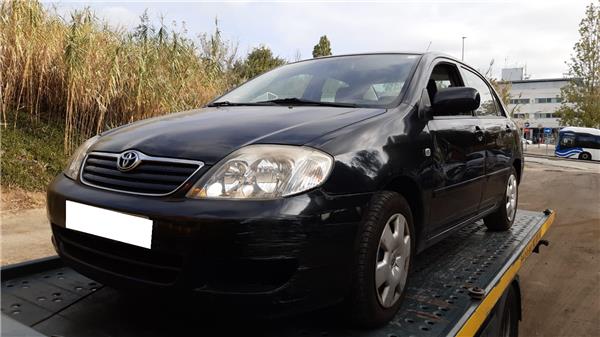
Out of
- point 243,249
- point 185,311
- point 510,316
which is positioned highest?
point 243,249

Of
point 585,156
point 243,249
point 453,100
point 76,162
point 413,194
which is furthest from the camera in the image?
point 585,156

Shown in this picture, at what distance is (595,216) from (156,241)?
25.8ft

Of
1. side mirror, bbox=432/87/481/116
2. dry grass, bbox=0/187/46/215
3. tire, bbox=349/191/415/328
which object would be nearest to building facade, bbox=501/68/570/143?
dry grass, bbox=0/187/46/215

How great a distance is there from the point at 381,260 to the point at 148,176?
0.98 meters

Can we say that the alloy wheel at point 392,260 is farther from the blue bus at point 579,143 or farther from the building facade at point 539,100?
the building facade at point 539,100

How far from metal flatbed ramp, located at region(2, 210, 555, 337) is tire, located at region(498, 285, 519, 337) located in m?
0.39

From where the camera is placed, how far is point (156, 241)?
1629 mm

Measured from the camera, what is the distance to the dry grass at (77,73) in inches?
251

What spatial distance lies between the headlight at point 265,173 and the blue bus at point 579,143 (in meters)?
34.8

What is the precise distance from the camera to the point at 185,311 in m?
1.84

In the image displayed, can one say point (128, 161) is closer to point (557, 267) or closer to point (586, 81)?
point (557, 267)

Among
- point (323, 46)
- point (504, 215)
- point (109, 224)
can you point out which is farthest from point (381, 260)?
point (323, 46)

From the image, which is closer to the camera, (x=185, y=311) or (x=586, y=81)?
(x=185, y=311)

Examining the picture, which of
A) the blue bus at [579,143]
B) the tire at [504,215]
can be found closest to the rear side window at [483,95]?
the tire at [504,215]
